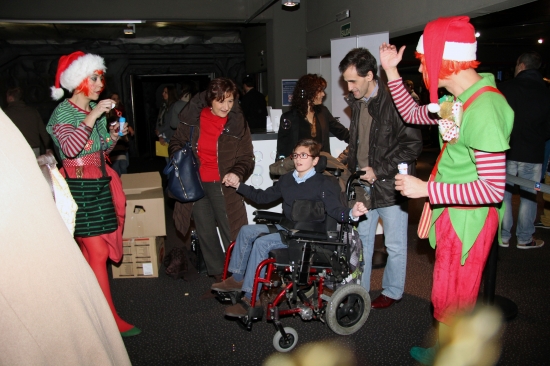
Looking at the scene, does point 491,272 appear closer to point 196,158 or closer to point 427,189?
point 427,189

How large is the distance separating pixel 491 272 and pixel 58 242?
298cm

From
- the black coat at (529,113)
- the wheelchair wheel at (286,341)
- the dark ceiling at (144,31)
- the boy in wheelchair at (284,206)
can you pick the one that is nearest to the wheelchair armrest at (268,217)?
the boy in wheelchair at (284,206)

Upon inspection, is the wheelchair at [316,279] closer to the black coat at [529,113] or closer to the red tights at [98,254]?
the red tights at [98,254]

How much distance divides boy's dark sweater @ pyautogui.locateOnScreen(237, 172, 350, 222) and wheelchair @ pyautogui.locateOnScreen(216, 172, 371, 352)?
122 mm

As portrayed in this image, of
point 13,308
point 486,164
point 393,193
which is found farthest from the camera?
point 393,193

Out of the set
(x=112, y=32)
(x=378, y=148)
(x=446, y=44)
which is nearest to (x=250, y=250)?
(x=378, y=148)

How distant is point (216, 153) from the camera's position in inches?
142

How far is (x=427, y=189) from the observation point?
1988 mm

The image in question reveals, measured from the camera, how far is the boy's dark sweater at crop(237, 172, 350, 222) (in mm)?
3029

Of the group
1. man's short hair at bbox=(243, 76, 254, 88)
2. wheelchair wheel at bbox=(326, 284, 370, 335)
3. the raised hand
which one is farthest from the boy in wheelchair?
man's short hair at bbox=(243, 76, 254, 88)

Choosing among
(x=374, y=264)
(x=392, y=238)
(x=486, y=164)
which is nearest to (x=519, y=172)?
(x=374, y=264)

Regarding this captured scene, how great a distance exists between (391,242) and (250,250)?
3.28 ft

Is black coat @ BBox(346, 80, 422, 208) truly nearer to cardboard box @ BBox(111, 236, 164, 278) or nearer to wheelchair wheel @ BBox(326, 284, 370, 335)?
wheelchair wheel @ BBox(326, 284, 370, 335)

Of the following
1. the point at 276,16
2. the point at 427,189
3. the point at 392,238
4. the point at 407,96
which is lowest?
the point at 392,238
